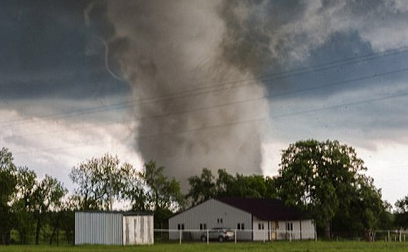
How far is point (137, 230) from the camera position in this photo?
199 ft

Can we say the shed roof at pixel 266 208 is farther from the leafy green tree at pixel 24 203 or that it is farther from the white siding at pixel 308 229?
the leafy green tree at pixel 24 203

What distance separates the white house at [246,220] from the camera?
261ft

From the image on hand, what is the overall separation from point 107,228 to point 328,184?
31.1m

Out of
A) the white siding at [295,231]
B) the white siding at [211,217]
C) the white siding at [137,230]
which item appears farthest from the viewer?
the white siding at [295,231]

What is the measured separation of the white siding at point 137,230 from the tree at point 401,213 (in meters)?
41.1

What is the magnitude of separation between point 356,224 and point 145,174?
3469 cm

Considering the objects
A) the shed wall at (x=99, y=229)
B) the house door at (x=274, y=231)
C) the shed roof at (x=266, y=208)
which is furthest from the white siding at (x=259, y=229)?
the shed wall at (x=99, y=229)

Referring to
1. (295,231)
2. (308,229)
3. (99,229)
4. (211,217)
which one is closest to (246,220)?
(211,217)

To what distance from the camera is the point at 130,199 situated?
339 feet

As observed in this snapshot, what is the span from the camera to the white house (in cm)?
7956

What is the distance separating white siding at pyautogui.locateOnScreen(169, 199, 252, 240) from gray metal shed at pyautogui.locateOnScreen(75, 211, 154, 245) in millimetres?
20127

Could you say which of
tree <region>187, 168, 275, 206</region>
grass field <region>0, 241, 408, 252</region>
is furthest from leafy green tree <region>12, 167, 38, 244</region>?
grass field <region>0, 241, 408, 252</region>

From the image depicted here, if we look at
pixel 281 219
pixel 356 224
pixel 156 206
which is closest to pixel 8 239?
pixel 156 206

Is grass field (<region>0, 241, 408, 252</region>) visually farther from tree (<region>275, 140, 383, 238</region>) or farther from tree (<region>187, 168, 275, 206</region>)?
tree (<region>187, 168, 275, 206</region>)
